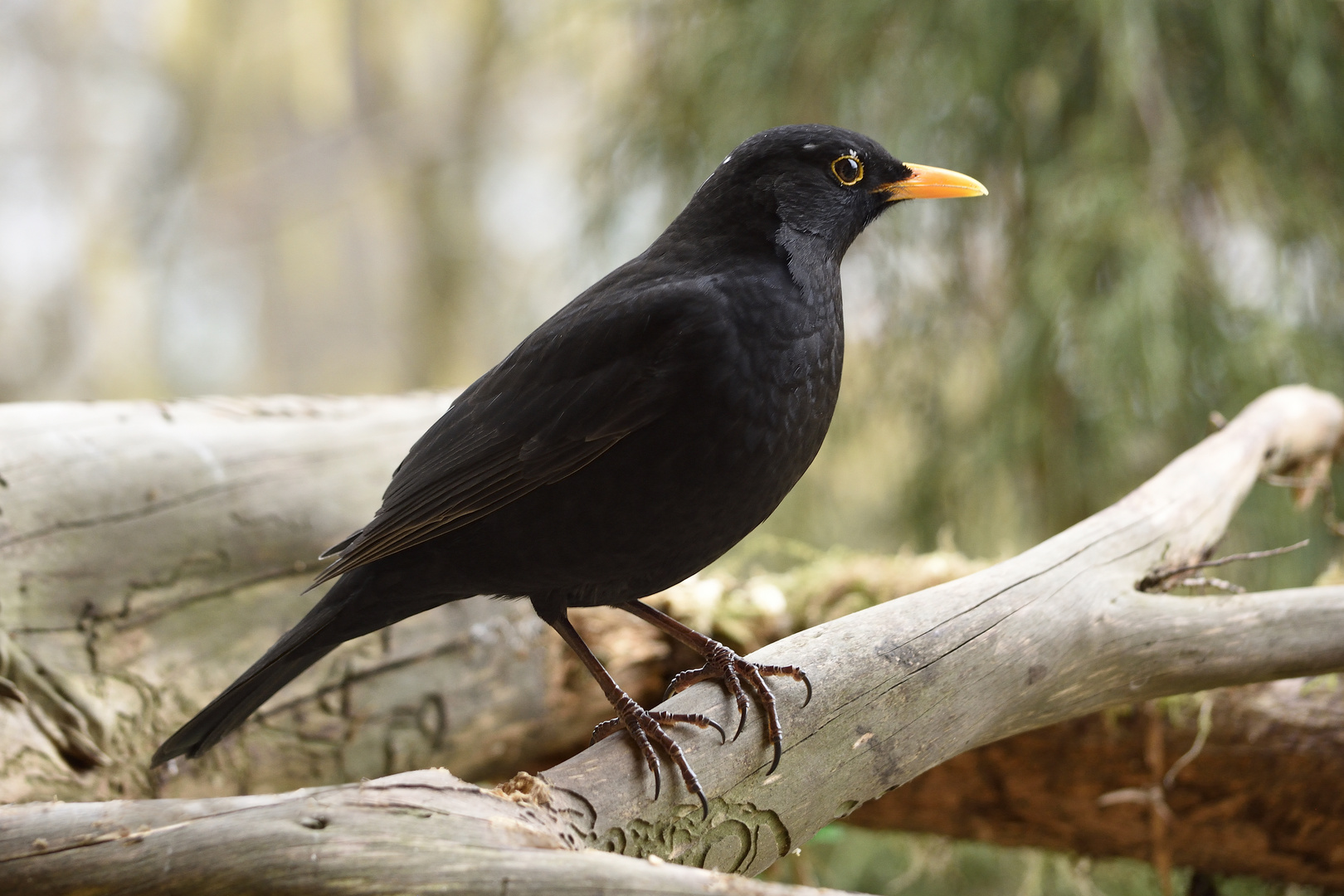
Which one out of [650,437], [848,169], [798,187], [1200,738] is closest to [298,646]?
[650,437]

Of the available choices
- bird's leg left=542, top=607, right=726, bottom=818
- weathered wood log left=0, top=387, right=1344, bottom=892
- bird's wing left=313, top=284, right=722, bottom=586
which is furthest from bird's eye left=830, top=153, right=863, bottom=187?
bird's leg left=542, top=607, right=726, bottom=818

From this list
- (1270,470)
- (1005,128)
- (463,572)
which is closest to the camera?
(463,572)

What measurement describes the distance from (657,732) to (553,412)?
0.59m

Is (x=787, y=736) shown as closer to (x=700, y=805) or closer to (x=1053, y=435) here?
(x=700, y=805)

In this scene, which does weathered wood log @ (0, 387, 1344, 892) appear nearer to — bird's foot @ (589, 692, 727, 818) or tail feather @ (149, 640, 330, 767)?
bird's foot @ (589, 692, 727, 818)

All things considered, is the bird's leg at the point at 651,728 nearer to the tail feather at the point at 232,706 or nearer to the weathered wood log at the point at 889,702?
the weathered wood log at the point at 889,702

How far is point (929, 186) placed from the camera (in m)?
2.12

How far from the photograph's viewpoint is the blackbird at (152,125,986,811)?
69.6 inches

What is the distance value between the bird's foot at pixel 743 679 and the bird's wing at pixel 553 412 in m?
0.44

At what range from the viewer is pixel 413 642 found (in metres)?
2.85

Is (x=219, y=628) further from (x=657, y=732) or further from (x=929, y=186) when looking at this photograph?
(x=929, y=186)

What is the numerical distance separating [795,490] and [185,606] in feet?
7.88

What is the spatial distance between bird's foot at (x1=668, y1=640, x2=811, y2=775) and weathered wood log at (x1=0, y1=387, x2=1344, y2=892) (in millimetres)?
20

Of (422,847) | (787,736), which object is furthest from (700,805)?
(422,847)
